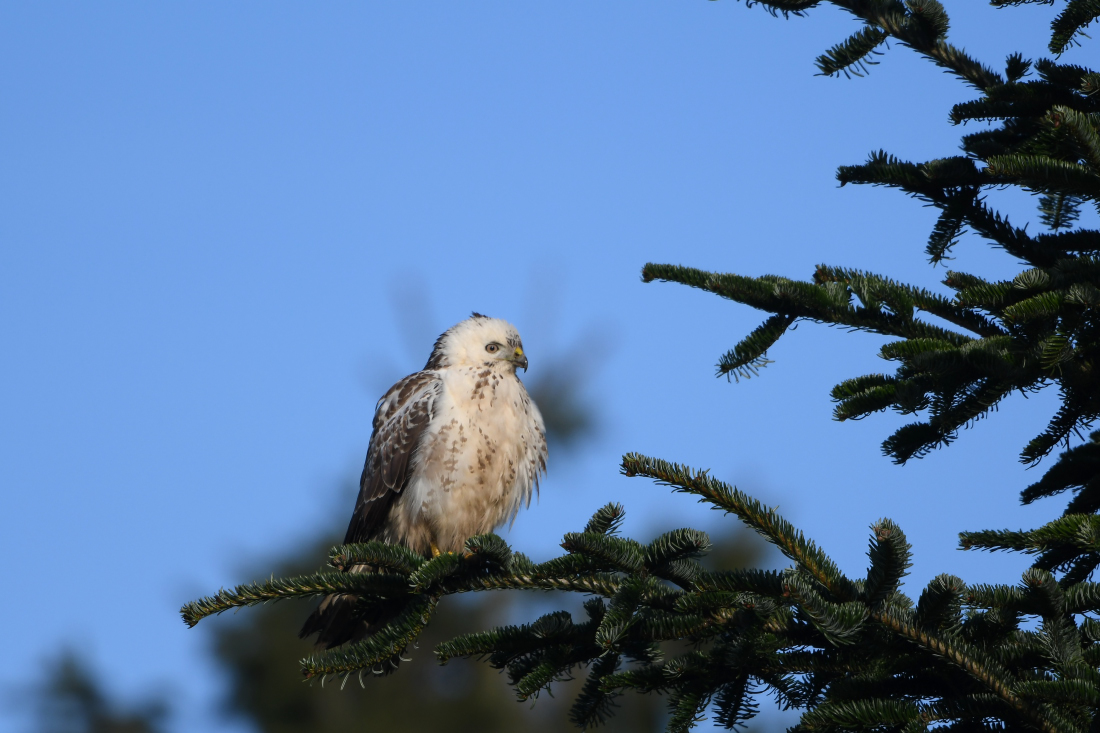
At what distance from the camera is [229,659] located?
14852mm

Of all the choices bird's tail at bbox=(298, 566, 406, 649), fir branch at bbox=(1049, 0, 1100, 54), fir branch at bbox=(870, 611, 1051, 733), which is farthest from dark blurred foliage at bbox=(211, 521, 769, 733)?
fir branch at bbox=(870, 611, 1051, 733)

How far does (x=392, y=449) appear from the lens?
18.9ft

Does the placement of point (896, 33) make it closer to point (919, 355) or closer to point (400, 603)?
point (919, 355)

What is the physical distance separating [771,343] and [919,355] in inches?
23.2

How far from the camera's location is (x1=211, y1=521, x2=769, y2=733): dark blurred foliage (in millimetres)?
13016

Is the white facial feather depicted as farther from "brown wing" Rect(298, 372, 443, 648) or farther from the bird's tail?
the bird's tail

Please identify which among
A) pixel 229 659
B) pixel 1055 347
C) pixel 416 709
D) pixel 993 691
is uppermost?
pixel 229 659

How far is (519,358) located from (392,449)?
1007 millimetres

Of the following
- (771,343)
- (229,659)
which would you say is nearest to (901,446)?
(771,343)

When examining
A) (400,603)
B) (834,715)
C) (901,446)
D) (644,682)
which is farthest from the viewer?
(400,603)

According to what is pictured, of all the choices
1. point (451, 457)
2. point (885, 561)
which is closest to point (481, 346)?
point (451, 457)

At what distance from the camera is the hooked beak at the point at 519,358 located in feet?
20.2

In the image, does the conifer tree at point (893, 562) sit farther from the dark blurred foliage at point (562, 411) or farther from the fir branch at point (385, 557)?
the dark blurred foliage at point (562, 411)

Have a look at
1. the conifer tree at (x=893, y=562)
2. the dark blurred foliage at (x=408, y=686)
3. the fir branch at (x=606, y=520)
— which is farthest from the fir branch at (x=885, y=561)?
the dark blurred foliage at (x=408, y=686)
